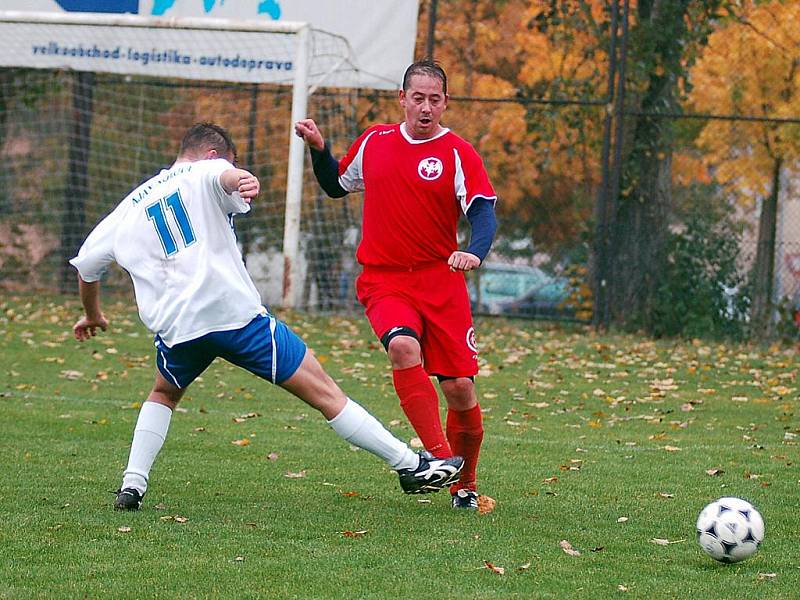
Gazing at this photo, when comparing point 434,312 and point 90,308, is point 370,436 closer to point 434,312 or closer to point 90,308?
point 434,312

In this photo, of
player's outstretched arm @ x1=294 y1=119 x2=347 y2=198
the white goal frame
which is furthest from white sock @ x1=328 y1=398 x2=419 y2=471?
the white goal frame

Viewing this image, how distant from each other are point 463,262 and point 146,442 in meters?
1.65

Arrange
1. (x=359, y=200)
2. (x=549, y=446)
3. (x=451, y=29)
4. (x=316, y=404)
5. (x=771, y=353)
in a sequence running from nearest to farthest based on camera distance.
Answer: (x=316, y=404) < (x=549, y=446) < (x=771, y=353) < (x=359, y=200) < (x=451, y=29)

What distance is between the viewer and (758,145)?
53.5ft

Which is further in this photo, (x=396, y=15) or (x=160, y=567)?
(x=396, y=15)

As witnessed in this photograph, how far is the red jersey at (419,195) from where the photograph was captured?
237 inches

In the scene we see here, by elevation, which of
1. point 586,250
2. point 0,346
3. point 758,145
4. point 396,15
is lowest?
point 0,346

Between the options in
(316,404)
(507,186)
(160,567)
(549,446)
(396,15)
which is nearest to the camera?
(160,567)

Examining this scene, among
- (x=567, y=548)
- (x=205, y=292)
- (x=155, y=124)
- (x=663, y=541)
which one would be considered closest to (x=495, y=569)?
(x=567, y=548)

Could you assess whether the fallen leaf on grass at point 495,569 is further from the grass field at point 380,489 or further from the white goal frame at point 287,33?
the white goal frame at point 287,33

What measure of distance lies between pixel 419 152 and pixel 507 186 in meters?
13.0

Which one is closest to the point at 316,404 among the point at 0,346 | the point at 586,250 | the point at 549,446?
the point at 549,446

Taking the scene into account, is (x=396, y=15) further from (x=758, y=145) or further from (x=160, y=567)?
(x=160, y=567)

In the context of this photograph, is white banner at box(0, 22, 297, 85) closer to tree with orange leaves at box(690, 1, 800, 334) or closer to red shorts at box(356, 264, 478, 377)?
tree with orange leaves at box(690, 1, 800, 334)
